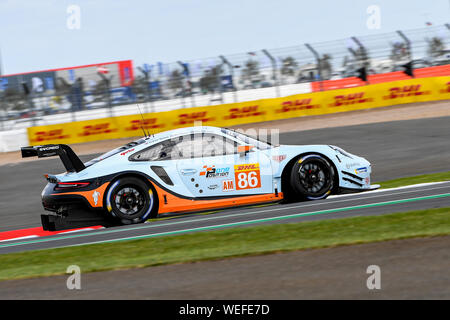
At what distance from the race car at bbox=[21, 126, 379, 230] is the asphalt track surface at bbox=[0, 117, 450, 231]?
6.80 feet

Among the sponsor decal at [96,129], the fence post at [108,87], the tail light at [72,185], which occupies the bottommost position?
the tail light at [72,185]

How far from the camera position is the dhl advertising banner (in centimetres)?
2302

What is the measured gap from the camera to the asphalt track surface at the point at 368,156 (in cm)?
1248

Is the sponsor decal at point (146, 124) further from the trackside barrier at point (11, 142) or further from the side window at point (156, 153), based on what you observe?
the side window at point (156, 153)

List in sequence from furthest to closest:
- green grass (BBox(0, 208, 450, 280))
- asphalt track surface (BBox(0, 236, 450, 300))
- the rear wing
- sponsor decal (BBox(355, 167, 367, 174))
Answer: sponsor decal (BBox(355, 167, 367, 174)), the rear wing, green grass (BBox(0, 208, 450, 280)), asphalt track surface (BBox(0, 236, 450, 300))

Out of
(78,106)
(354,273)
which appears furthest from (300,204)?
(78,106)

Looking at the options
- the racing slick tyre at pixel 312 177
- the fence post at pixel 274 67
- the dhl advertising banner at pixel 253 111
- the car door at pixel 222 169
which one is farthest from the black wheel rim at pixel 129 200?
the fence post at pixel 274 67

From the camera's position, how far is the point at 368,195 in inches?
386

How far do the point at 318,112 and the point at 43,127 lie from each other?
956 centimetres

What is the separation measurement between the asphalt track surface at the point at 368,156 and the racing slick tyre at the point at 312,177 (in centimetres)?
317

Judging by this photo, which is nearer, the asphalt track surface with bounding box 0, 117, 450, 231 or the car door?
the car door

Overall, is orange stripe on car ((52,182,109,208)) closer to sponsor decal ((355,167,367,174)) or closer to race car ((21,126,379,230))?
race car ((21,126,379,230))

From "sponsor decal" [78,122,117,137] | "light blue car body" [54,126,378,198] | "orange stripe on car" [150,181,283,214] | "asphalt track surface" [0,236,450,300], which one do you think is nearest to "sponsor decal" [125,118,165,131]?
"sponsor decal" [78,122,117,137]
